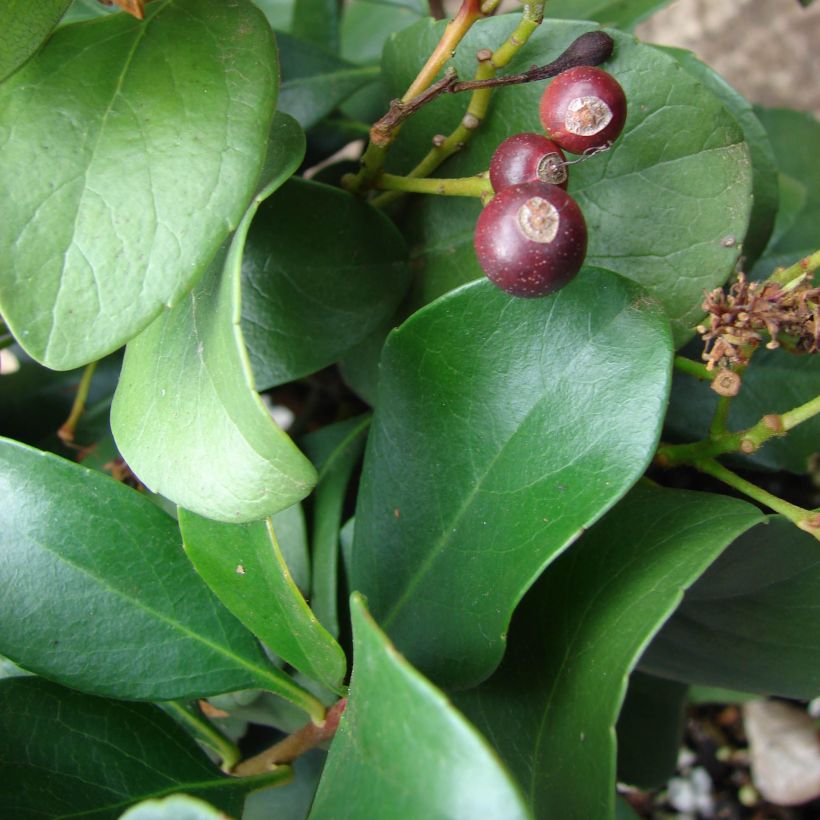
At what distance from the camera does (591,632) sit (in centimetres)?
59

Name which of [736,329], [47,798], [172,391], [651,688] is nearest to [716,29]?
[651,688]

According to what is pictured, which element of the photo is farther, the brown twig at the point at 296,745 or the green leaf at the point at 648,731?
the green leaf at the point at 648,731

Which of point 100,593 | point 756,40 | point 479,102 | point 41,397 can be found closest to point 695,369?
point 479,102

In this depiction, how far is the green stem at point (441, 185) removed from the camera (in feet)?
2.09

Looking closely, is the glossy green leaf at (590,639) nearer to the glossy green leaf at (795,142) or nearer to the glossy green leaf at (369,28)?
the glossy green leaf at (795,142)

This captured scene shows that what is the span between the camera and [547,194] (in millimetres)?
534

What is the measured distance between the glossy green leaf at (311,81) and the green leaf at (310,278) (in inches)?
8.1

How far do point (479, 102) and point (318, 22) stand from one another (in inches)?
19.3

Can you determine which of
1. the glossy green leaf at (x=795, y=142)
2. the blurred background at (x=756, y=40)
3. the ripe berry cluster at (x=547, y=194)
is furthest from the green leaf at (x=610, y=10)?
the blurred background at (x=756, y=40)

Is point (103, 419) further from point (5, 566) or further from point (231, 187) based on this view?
point (231, 187)

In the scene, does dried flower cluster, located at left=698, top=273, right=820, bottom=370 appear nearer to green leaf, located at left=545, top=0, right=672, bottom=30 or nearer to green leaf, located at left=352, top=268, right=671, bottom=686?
green leaf, located at left=352, top=268, right=671, bottom=686

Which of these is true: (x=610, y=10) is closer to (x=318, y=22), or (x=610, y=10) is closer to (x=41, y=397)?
(x=318, y=22)

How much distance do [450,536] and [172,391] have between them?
8.4 inches

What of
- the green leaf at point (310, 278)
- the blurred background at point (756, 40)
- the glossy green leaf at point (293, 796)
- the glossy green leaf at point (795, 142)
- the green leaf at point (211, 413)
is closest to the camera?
the green leaf at point (211, 413)
